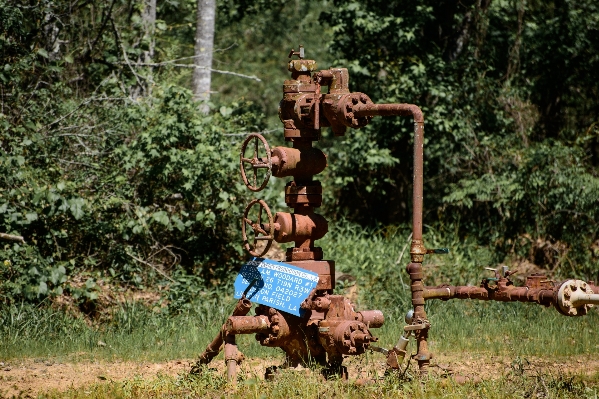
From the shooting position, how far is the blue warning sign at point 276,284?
18.5 ft

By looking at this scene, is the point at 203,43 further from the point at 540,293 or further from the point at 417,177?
the point at 540,293

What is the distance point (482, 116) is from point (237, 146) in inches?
157

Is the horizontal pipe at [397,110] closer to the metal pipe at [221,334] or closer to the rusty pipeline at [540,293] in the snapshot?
the rusty pipeline at [540,293]

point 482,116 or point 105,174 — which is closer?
point 105,174

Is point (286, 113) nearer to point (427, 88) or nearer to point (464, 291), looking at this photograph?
point (464, 291)

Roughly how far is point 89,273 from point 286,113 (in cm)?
389

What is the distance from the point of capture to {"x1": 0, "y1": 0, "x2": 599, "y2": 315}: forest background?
9.02m

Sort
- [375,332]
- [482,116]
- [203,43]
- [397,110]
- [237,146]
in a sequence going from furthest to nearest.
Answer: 1. [482,116]
2. [203,43]
3. [237,146]
4. [375,332]
5. [397,110]

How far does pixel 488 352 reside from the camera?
294 inches

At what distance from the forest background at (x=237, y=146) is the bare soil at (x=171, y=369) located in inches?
64.6

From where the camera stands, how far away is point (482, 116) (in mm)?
12039

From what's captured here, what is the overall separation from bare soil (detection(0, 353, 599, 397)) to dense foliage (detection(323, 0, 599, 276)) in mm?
3793

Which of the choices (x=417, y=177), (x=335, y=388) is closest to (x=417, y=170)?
(x=417, y=177)

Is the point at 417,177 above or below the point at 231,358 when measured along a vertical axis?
above
